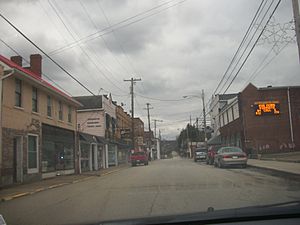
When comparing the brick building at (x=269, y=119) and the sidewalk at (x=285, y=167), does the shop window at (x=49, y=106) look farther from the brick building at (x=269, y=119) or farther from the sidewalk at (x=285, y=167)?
the brick building at (x=269, y=119)

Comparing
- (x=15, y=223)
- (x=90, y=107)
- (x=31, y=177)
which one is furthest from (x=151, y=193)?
(x=90, y=107)

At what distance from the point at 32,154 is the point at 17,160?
6.52 feet

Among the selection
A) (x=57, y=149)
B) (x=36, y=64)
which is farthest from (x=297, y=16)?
(x=36, y=64)

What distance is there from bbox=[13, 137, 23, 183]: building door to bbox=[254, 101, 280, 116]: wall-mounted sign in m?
31.0

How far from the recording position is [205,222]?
4.85 m

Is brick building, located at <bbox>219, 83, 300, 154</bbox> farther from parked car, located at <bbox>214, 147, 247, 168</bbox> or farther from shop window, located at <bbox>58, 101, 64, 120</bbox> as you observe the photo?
shop window, located at <bbox>58, 101, 64, 120</bbox>

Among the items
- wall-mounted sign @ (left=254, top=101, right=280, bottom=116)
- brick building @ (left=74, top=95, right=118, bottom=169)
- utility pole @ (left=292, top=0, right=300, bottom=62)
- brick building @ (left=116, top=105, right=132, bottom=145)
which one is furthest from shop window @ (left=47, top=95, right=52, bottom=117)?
brick building @ (left=116, top=105, right=132, bottom=145)

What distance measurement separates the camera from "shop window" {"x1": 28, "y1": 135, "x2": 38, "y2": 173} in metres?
23.6

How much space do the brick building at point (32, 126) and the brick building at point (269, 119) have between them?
22.4 meters

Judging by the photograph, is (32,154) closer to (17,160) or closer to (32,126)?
(32,126)

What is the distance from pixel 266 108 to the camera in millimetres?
46875

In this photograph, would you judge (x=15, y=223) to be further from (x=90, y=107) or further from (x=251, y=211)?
(x=90, y=107)

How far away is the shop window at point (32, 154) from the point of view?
23.6 meters

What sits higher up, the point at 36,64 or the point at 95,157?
the point at 36,64
